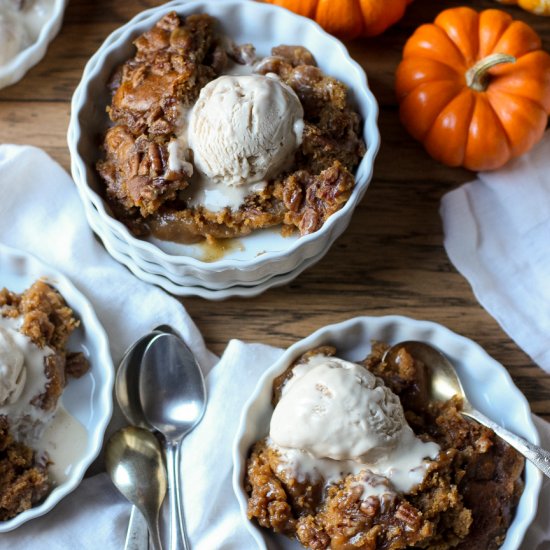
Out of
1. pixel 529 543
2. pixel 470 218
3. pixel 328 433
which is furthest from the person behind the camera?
pixel 470 218

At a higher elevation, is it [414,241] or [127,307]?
[414,241]

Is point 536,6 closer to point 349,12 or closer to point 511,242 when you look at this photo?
point 349,12

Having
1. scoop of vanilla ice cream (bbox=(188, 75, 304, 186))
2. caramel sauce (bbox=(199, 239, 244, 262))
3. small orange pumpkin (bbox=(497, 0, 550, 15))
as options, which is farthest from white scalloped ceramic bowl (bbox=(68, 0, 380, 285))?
small orange pumpkin (bbox=(497, 0, 550, 15))

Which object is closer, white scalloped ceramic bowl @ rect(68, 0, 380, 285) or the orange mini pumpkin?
white scalloped ceramic bowl @ rect(68, 0, 380, 285)

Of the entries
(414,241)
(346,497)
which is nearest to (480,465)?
(346,497)

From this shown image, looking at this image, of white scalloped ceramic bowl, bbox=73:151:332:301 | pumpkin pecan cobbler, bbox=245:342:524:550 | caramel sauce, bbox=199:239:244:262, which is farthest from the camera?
white scalloped ceramic bowl, bbox=73:151:332:301

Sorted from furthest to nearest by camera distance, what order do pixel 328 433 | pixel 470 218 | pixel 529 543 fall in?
pixel 470 218 < pixel 529 543 < pixel 328 433

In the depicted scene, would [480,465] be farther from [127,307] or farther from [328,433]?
[127,307]

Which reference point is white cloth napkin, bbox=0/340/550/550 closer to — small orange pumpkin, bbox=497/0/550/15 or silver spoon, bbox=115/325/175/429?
silver spoon, bbox=115/325/175/429

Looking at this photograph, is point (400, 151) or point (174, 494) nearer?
point (174, 494)
